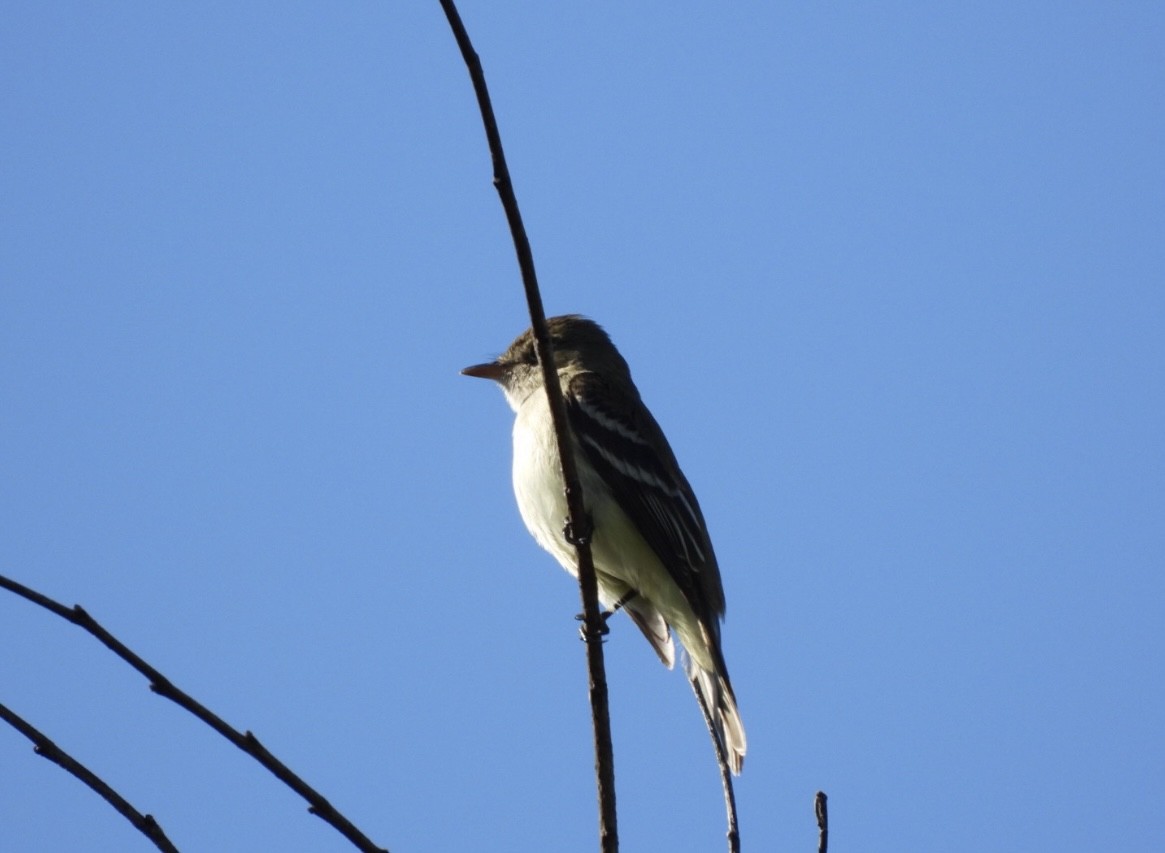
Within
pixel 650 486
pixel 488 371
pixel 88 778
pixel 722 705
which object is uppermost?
pixel 488 371

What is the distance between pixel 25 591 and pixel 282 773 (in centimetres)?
63

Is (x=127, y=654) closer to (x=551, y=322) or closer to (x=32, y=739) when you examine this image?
(x=32, y=739)

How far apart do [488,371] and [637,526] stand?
2.45 metres

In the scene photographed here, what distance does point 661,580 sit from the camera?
→ 27.3 ft

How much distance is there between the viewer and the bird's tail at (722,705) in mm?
7965

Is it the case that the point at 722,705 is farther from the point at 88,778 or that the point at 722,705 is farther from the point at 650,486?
the point at 88,778

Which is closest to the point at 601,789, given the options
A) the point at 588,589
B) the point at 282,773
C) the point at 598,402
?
the point at 588,589

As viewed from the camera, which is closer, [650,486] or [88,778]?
[88,778]

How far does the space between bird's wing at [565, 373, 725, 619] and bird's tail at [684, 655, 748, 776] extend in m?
0.30

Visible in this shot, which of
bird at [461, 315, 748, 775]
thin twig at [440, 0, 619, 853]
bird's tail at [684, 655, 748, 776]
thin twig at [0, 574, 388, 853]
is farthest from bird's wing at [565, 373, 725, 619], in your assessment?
thin twig at [0, 574, 388, 853]

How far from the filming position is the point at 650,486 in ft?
27.7

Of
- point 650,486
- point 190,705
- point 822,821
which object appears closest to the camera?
point 190,705

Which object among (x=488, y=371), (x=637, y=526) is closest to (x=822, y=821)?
(x=637, y=526)

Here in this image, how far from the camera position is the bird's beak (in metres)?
10.1
